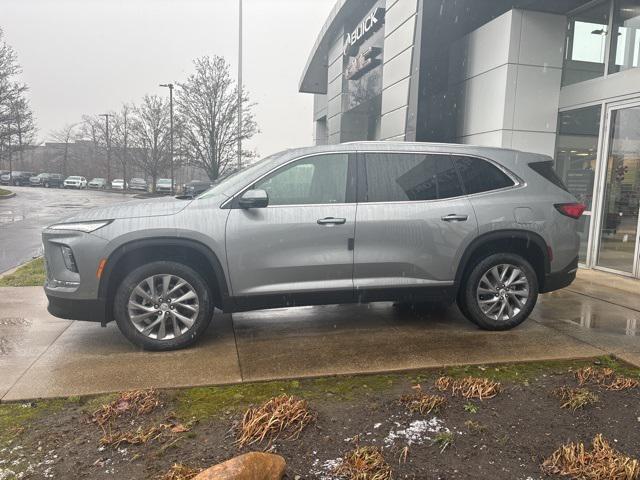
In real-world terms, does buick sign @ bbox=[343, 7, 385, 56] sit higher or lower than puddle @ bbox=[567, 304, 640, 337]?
higher

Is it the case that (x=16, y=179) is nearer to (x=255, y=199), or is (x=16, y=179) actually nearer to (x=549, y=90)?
(x=549, y=90)

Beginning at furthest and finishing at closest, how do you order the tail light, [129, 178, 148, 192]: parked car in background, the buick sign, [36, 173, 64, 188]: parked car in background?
[36, 173, 64, 188]: parked car in background, [129, 178, 148, 192]: parked car in background, the buick sign, the tail light

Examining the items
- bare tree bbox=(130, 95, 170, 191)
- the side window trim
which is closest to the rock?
the side window trim

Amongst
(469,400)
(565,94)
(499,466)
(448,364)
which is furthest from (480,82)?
(499,466)

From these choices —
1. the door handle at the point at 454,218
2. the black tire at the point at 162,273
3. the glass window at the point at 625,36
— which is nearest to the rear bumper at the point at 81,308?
the black tire at the point at 162,273

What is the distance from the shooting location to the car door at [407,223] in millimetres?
4570

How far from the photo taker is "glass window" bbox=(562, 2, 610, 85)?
8359mm

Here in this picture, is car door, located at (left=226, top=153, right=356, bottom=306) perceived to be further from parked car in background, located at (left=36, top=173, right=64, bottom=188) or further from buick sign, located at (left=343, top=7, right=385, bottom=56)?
parked car in background, located at (left=36, top=173, right=64, bottom=188)

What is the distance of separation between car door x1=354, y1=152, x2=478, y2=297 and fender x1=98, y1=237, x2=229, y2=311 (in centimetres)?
118

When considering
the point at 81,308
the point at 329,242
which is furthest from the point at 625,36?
the point at 81,308

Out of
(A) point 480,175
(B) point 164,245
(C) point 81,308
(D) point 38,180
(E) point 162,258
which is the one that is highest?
(A) point 480,175

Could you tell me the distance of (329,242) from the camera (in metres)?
4.46

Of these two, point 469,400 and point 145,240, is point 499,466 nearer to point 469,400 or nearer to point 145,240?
point 469,400

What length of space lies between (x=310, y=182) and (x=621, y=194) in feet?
19.5
